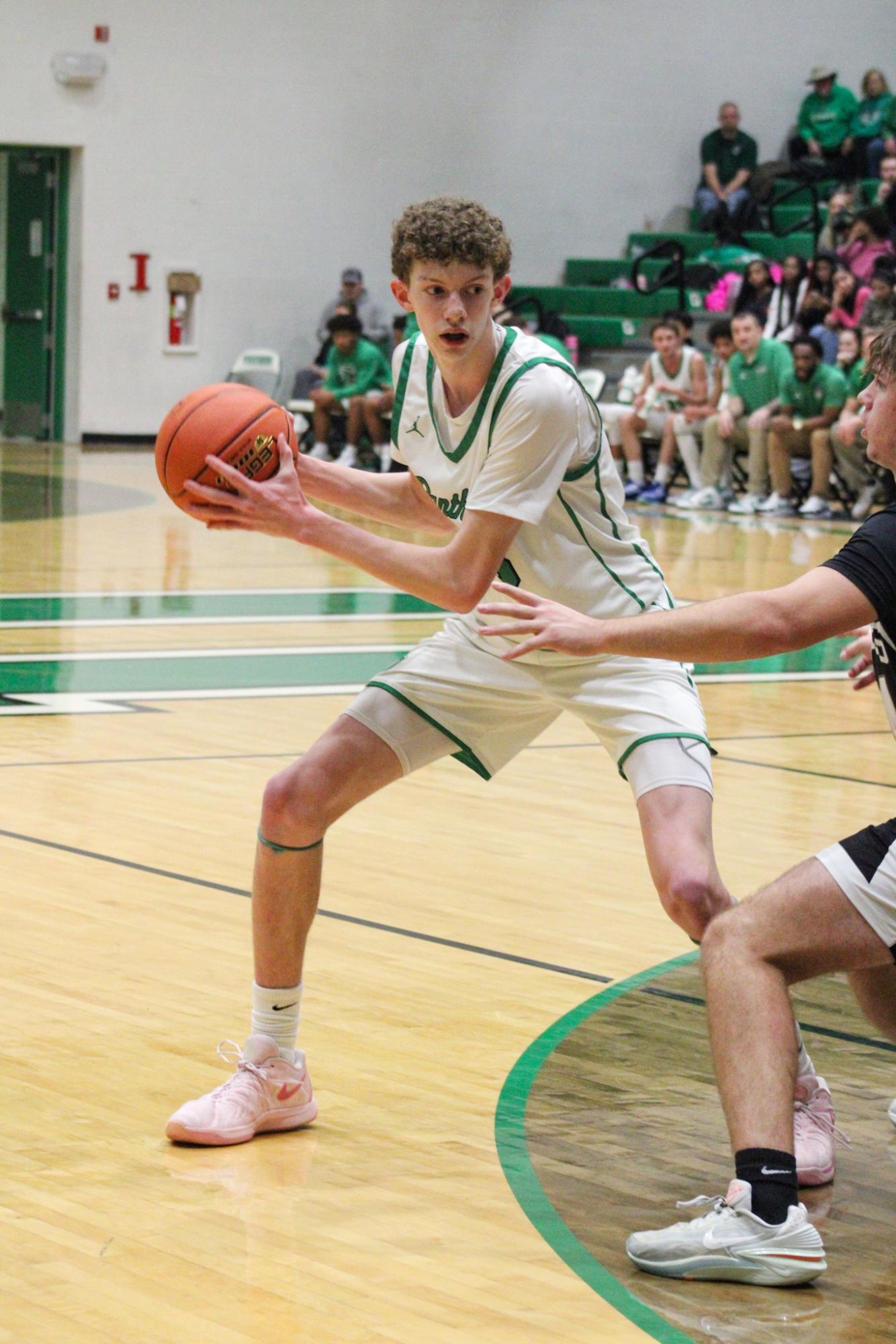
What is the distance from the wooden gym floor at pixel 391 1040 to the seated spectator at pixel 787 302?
888 centimetres

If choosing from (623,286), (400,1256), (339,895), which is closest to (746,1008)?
(400,1256)

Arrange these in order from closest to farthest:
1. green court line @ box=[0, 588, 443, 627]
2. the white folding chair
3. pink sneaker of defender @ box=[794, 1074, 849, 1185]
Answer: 1. pink sneaker of defender @ box=[794, 1074, 849, 1185]
2. green court line @ box=[0, 588, 443, 627]
3. the white folding chair

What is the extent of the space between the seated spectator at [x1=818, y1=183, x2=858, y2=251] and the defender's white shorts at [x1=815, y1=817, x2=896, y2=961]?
48.7 feet

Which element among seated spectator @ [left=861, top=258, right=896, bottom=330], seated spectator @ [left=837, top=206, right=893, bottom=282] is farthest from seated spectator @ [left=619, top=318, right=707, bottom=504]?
seated spectator @ [left=861, top=258, right=896, bottom=330]

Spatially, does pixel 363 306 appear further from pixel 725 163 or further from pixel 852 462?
pixel 852 462

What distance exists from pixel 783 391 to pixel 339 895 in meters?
10.5

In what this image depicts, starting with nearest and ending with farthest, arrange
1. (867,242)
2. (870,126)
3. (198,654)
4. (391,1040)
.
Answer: (391,1040) < (198,654) < (867,242) < (870,126)

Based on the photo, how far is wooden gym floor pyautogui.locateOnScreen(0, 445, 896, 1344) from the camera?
2.58 m

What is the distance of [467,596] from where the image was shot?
3.21 metres

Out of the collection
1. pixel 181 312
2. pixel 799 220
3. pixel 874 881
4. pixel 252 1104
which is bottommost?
pixel 252 1104

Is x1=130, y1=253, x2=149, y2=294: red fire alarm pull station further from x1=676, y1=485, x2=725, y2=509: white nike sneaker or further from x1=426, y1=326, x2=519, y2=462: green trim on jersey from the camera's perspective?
x1=426, y1=326, x2=519, y2=462: green trim on jersey

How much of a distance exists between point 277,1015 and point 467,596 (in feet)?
2.45

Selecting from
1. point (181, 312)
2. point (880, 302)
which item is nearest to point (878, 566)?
point (880, 302)

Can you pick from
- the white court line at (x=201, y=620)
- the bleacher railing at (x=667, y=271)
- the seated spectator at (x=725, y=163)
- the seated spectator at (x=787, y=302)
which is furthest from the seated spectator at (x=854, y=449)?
the seated spectator at (x=725, y=163)
